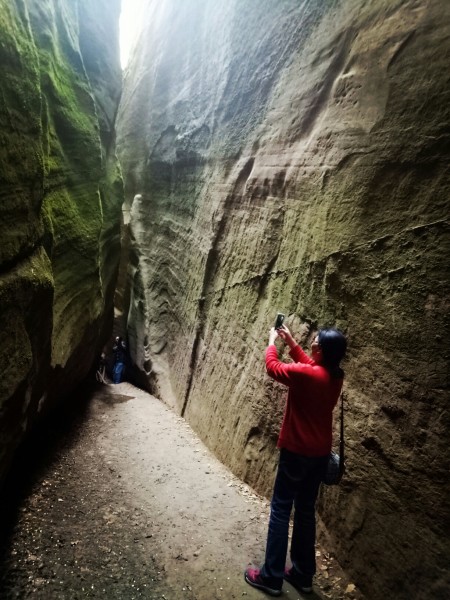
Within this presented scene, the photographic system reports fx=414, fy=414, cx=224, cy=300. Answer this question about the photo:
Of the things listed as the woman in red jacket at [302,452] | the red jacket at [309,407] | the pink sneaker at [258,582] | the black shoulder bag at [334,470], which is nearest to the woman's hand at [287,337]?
the woman in red jacket at [302,452]

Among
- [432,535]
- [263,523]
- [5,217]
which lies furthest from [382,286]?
[5,217]

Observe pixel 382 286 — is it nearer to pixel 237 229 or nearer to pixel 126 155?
pixel 237 229

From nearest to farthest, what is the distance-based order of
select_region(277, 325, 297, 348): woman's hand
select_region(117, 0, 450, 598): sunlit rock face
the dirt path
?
select_region(117, 0, 450, 598): sunlit rock face < the dirt path < select_region(277, 325, 297, 348): woman's hand

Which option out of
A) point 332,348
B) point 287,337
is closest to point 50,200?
point 287,337

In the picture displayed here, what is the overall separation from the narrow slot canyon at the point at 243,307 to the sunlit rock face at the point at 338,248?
0.07 ft

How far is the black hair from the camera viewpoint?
316 centimetres

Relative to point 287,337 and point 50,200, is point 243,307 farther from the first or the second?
point 50,200

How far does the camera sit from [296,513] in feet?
11.1

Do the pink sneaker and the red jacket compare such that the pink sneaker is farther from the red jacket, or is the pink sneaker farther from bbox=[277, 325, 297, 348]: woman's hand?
bbox=[277, 325, 297, 348]: woman's hand

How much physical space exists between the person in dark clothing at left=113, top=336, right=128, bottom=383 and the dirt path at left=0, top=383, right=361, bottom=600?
177 inches

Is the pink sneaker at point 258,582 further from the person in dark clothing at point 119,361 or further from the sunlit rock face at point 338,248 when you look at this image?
the person in dark clothing at point 119,361

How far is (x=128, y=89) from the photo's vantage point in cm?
1304

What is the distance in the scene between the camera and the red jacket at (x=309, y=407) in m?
3.15

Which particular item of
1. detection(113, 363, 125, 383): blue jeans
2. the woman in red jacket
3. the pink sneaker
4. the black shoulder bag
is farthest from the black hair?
detection(113, 363, 125, 383): blue jeans
